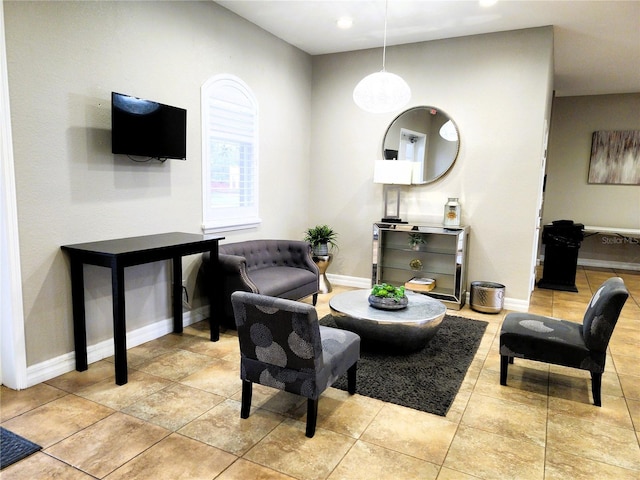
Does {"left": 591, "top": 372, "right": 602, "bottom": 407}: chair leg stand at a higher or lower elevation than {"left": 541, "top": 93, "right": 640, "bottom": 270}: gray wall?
lower

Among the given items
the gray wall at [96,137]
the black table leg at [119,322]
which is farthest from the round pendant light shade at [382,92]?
the black table leg at [119,322]

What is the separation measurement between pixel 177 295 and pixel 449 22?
3897mm

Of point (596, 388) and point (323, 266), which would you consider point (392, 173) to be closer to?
point (323, 266)

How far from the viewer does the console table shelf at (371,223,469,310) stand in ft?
16.0

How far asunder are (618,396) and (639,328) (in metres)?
1.91

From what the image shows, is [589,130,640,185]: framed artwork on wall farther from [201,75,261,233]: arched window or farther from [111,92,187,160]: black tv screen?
[111,92,187,160]: black tv screen

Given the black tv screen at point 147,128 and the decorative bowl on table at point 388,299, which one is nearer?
the black tv screen at point 147,128

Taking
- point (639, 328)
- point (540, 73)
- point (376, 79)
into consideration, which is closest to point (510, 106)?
point (540, 73)

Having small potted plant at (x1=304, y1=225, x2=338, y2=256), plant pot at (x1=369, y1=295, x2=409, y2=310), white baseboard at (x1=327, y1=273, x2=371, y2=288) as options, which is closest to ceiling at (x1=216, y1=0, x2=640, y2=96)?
small potted plant at (x1=304, y1=225, x2=338, y2=256)

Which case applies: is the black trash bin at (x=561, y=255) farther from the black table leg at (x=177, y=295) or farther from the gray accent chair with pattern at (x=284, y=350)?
the black table leg at (x=177, y=295)

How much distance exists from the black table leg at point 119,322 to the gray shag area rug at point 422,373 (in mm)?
1441

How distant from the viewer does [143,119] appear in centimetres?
334

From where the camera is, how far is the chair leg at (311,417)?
234 cm

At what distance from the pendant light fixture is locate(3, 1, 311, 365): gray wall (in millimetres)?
1485
